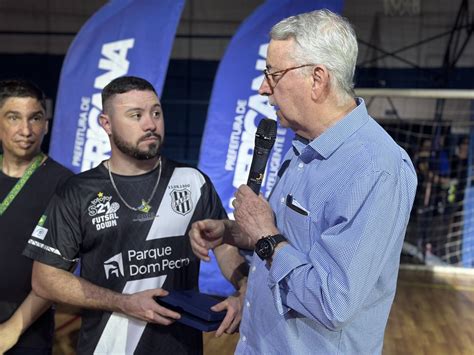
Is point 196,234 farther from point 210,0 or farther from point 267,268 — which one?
point 210,0

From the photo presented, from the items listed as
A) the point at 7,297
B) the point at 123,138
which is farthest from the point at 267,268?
the point at 7,297

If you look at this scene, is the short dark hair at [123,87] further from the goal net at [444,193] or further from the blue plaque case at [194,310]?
the goal net at [444,193]

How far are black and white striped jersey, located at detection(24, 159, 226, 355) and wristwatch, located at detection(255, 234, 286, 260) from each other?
2.33 feet

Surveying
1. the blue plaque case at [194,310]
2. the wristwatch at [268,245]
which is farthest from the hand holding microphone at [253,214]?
the blue plaque case at [194,310]

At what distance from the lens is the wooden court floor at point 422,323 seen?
413 centimetres

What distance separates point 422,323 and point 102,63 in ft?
11.9

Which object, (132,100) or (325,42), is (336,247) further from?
(132,100)

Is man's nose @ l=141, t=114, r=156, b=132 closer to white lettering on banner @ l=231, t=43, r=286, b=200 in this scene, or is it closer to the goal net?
white lettering on banner @ l=231, t=43, r=286, b=200

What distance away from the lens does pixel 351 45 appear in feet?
4.08

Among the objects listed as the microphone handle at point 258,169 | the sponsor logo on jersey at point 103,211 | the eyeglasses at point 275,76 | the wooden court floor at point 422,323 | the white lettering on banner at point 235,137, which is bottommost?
the wooden court floor at point 422,323

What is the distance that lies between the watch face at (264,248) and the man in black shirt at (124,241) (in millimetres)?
530

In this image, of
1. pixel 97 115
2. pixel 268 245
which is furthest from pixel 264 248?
pixel 97 115

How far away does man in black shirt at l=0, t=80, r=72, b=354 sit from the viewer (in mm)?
2006

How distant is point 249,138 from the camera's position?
489cm
